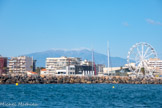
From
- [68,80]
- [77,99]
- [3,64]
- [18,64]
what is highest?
[18,64]

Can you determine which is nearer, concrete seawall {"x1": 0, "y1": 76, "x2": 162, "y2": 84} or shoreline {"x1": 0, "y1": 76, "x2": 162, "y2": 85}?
concrete seawall {"x1": 0, "y1": 76, "x2": 162, "y2": 84}

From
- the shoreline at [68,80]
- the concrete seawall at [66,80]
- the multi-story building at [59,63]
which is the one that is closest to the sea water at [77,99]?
the concrete seawall at [66,80]

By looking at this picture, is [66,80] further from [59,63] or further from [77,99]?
[59,63]

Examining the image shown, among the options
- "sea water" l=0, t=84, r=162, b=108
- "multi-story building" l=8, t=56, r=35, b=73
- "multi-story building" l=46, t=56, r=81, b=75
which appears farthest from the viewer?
"multi-story building" l=46, t=56, r=81, b=75

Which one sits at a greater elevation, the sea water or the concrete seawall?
the concrete seawall

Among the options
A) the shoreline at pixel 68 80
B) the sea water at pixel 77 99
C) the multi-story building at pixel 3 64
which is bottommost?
the sea water at pixel 77 99

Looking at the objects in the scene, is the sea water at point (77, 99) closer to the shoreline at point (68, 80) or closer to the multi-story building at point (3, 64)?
the shoreline at point (68, 80)

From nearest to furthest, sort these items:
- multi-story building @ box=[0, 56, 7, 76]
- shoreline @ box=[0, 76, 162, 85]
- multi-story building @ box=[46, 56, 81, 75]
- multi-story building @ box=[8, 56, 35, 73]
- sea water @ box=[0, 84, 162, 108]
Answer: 1. sea water @ box=[0, 84, 162, 108]
2. shoreline @ box=[0, 76, 162, 85]
3. multi-story building @ box=[0, 56, 7, 76]
4. multi-story building @ box=[8, 56, 35, 73]
5. multi-story building @ box=[46, 56, 81, 75]

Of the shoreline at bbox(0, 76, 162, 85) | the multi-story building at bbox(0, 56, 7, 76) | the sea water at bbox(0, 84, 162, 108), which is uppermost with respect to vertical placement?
the multi-story building at bbox(0, 56, 7, 76)

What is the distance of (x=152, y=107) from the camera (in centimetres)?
3425

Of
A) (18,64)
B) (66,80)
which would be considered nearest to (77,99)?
(66,80)

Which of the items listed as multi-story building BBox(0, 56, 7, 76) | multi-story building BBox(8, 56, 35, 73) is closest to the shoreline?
multi-story building BBox(0, 56, 7, 76)

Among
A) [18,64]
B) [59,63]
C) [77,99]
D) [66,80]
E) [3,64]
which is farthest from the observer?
[59,63]

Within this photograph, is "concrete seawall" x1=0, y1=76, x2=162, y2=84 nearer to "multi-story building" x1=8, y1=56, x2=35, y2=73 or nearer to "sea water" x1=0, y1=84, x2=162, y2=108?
"sea water" x1=0, y1=84, x2=162, y2=108
